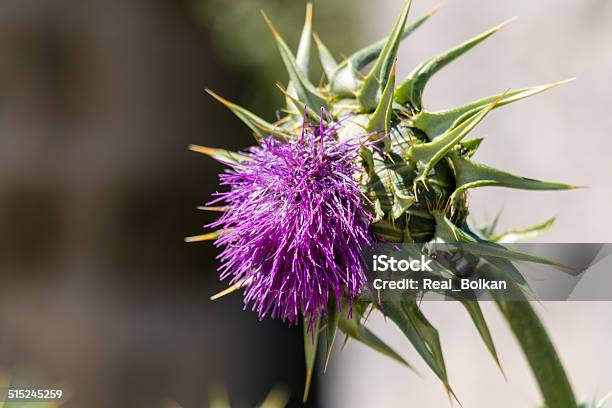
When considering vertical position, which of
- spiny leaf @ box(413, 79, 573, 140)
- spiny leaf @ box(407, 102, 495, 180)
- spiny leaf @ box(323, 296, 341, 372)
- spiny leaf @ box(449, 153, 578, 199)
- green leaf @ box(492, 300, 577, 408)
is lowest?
green leaf @ box(492, 300, 577, 408)

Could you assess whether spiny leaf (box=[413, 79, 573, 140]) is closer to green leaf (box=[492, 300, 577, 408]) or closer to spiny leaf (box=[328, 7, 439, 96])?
spiny leaf (box=[328, 7, 439, 96])

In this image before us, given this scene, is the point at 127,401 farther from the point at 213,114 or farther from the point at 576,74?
the point at 576,74

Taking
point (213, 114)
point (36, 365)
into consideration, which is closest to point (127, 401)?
point (36, 365)

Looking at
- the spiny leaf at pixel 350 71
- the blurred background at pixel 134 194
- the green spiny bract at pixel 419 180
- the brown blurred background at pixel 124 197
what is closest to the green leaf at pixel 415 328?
the green spiny bract at pixel 419 180

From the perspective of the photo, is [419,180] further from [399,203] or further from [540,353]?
[540,353]

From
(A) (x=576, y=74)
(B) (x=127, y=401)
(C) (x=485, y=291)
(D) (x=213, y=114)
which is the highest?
(D) (x=213, y=114)

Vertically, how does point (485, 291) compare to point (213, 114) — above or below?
below

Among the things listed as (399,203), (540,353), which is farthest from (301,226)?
(540,353)

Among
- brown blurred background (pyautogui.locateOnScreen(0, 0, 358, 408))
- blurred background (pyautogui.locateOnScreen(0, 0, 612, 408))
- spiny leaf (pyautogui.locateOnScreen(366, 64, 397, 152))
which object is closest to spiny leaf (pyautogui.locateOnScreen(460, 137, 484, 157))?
spiny leaf (pyautogui.locateOnScreen(366, 64, 397, 152))
